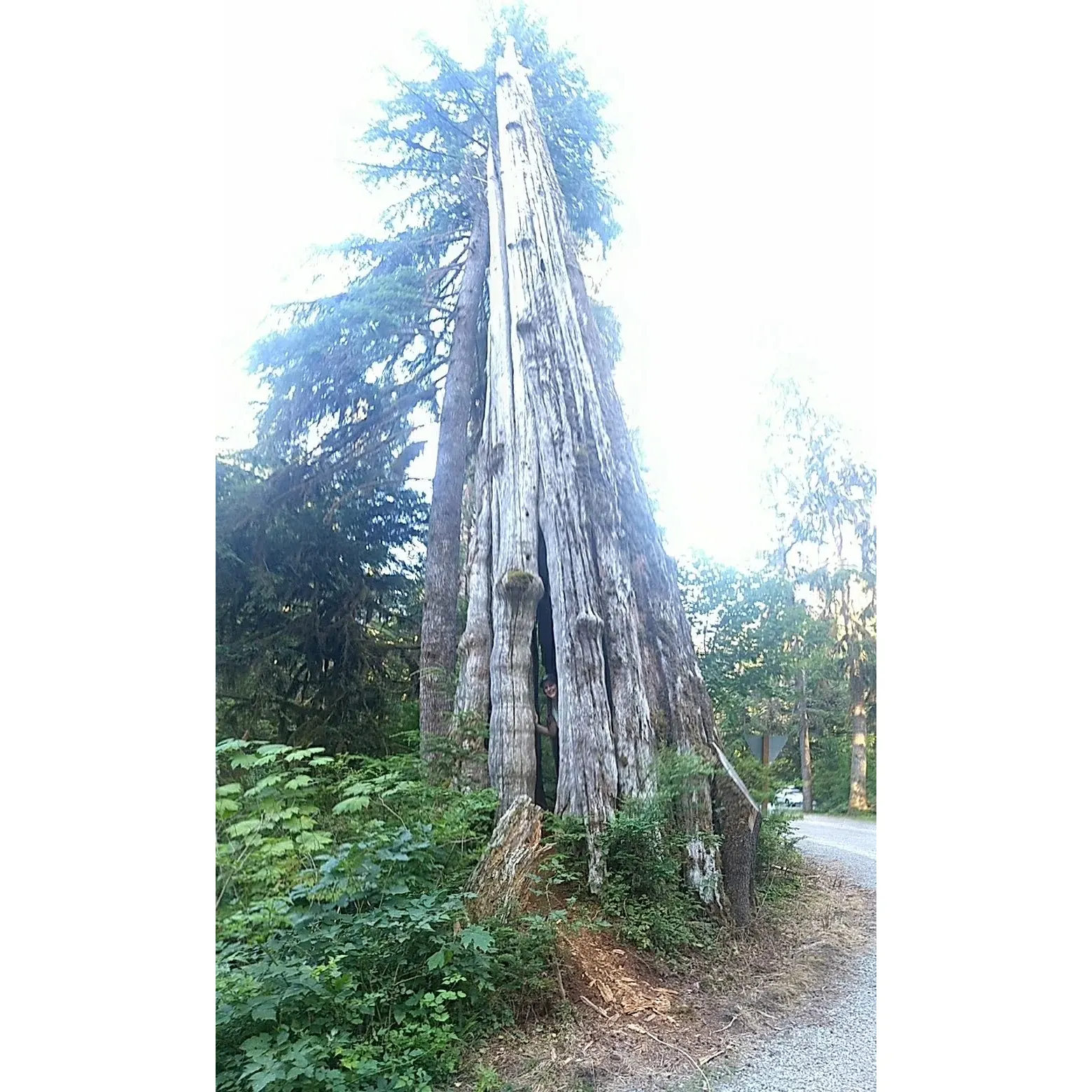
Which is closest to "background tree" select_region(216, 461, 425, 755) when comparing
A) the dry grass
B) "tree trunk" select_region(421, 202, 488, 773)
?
"tree trunk" select_region(421, 202, 488, 773)

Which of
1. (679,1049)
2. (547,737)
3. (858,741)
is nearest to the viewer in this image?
(679,1049)

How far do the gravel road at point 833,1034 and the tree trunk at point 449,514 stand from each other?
1110 millimetres

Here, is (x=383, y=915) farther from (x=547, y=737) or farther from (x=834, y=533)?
(x=834, y=533)

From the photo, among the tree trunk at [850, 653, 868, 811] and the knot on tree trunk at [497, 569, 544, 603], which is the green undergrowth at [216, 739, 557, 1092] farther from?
the tree trunk at [850, 653, 868, 811]

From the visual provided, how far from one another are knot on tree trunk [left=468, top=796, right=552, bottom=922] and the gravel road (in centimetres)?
74

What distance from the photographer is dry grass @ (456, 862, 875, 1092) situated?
103 inches

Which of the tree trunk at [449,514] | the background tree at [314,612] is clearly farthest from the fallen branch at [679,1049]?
the background tree at [314,612]

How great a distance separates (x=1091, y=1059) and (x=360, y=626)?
241 cm

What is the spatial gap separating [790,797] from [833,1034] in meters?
0.66

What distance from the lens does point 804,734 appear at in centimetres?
284

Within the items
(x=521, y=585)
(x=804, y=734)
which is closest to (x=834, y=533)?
(x=804, y=734)

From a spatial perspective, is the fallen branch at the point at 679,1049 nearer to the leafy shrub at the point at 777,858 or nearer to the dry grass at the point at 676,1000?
the dry grass at the point at 676,1000

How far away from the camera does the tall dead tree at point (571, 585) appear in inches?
109

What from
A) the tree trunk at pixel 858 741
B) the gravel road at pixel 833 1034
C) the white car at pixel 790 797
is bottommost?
the gravel road at pixel 833 1034
